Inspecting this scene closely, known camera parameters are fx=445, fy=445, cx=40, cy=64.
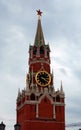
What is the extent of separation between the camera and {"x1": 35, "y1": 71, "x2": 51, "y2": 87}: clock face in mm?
103688

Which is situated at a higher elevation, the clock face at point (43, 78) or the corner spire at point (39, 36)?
the corner spire at point (39, 36)

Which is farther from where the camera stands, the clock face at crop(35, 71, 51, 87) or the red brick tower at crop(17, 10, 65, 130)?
the clock face at crop(35, 71, 51, 87)

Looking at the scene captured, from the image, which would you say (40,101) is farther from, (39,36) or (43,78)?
(39,36)

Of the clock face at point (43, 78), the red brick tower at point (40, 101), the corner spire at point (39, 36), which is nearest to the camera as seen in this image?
the red brick tower at point (40, 101)

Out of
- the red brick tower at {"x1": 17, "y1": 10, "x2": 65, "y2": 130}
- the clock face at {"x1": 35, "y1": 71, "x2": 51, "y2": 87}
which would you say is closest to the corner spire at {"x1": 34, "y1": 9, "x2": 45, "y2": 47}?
the red brick tower at {"x1": 17, "y1": 10, "x2": 65, "y2": 130}

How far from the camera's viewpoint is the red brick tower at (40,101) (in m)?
99.2

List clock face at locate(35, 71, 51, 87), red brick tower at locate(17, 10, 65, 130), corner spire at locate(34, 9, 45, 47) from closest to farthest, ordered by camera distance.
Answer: red brick tower at locate(17, 10, 65, 130)
clock face at locate(35, 71, 51, 87)
corner spire at locate(34, 9, 45, 47)

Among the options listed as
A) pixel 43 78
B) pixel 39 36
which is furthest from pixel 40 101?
pixel 39 36

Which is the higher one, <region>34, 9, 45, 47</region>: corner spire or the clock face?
<region>34, 9, 45, 47</region>: corner spire

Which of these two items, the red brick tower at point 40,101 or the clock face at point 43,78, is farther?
the clock face at point 43,78

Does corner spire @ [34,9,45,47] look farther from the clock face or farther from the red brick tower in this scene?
the clock face

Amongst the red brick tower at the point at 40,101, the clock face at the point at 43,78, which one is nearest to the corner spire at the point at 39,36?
the red brick tower at the point at 40,101

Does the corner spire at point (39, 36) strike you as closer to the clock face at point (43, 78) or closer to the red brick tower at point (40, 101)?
the red brick tower at point (40, 101)

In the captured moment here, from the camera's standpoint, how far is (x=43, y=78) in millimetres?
104562
